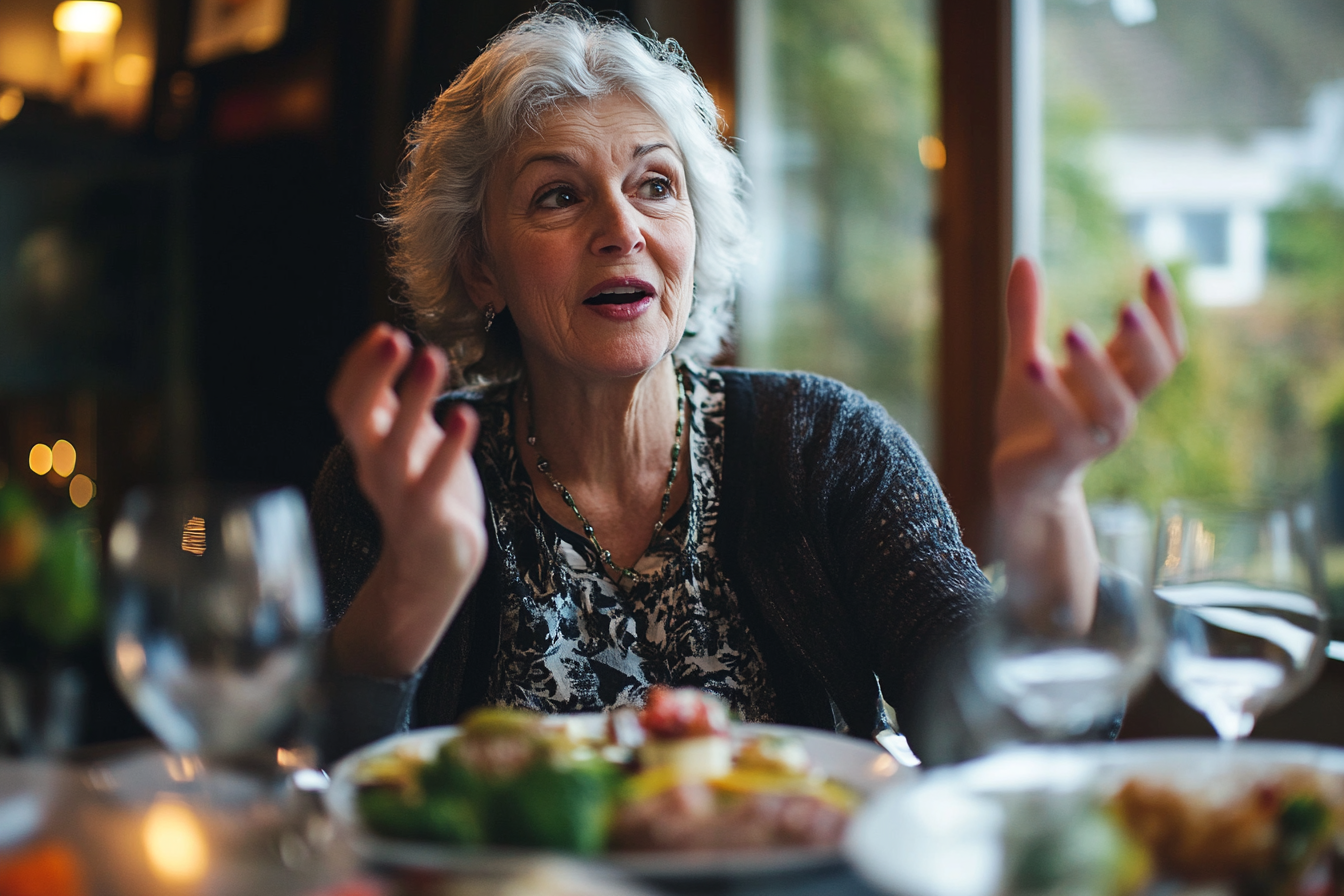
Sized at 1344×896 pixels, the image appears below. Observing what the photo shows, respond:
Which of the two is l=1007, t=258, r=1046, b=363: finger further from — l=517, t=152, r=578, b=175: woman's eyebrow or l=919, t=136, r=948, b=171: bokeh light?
l=919, t=136, r=948, b=171: bokeh light

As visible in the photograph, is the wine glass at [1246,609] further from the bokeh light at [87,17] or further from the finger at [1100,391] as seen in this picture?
the bokeh light at [87,17]

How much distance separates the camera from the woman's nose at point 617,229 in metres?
1.52

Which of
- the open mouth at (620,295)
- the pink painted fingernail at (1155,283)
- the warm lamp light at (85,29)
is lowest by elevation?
the pink painted fingernail at (1155,283)

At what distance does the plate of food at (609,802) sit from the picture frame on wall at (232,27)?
3.17m

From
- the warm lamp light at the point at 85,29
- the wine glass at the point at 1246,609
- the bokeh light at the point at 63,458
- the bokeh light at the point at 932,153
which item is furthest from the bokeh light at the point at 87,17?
the wine glass at the point at 1246,609

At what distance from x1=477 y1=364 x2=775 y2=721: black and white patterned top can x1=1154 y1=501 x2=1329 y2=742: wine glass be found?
0.75 metres

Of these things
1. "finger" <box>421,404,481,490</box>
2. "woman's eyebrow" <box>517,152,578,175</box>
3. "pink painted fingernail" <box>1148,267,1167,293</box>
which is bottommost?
"finger" <box>421,404,481,490</box>

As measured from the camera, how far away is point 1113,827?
60 cm

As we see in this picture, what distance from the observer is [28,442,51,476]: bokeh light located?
3523 mm

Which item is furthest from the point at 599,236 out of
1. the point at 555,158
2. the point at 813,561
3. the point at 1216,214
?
the point at 1216,214

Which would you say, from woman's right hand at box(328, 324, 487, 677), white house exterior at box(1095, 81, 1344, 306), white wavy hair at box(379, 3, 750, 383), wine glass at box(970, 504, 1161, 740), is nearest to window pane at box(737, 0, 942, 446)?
white house exterior at box(1095, 81, 1344, 306)

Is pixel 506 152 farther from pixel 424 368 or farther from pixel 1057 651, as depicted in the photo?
pixel 1057 651

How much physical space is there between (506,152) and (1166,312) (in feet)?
3.37

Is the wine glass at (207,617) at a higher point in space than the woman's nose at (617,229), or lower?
lower
